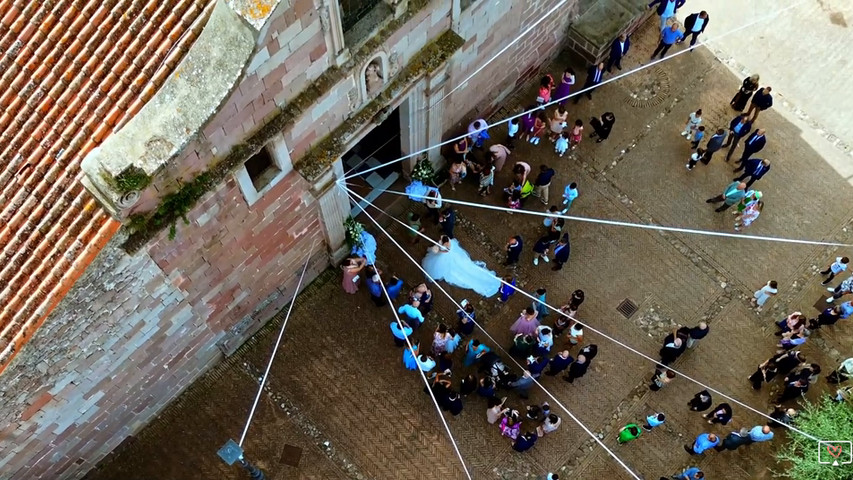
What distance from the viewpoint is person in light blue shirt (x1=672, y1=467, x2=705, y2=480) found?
14.4 metres

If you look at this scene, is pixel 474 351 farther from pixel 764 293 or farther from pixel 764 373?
pixel 764 293

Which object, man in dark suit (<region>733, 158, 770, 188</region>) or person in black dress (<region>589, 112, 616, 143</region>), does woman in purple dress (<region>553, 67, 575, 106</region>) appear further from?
man in dark suit (<region>733, 158, 770, 188</region>)

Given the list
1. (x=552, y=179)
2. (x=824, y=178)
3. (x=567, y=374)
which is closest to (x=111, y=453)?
(x=567, y=374)

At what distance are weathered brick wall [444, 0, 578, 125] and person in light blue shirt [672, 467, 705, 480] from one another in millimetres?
8382

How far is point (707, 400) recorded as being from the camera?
15250mm

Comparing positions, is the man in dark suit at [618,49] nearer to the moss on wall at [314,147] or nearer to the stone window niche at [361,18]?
the moss on wall at [314,147]

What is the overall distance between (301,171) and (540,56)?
8007 millimetres

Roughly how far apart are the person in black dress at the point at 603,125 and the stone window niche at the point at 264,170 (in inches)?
319

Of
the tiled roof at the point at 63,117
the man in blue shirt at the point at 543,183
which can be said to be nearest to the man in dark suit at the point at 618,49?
the man in blue shirt at the point at 543,183

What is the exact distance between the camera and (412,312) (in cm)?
1575

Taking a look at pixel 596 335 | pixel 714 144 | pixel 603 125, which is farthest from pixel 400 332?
pixel 714 144

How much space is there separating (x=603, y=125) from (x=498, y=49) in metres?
3.20

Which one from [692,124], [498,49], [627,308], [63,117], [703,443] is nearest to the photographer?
[63,117]

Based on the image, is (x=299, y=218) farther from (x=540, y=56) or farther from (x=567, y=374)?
(x=540, y=56)
